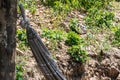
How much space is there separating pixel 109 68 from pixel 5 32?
2526mm

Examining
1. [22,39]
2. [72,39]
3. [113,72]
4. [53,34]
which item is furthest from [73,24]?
[22,39]

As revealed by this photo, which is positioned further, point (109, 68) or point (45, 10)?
point (45, 10)

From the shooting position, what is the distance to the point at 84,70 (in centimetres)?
473

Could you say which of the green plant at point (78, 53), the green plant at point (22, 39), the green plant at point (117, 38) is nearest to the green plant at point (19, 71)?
the green plant at point (22, 39)

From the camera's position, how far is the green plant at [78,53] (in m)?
4.73

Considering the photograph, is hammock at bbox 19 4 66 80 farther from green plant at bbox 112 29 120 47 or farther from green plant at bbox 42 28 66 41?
green plant at bbox 112 29 120 47

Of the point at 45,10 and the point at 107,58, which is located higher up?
the point at 45,10

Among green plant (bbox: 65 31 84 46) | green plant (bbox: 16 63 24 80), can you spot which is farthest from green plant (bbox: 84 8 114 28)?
green plant (bbox: 16 63 24 80)

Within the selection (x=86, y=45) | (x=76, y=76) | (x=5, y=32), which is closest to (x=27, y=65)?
(x=76, y=76)

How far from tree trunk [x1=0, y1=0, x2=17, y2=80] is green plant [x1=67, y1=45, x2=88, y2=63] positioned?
73.5 inches

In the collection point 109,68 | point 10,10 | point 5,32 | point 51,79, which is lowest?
point 109,68

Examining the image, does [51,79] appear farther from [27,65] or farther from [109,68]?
[109,68]

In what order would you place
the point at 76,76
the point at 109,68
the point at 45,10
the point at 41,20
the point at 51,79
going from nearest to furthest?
1. the point at 51,79
2. the point at 76,76
3. the point at 109,68
4. the point at 41,20
5. the point at 45,10

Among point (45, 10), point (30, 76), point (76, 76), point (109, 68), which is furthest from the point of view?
point (45, 10)
